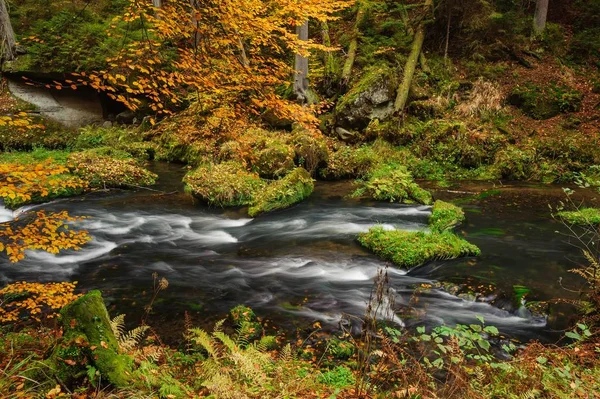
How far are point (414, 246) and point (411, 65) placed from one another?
1142 centimetres

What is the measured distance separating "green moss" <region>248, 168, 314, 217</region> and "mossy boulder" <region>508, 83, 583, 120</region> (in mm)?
10369

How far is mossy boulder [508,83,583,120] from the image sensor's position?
15570 mm

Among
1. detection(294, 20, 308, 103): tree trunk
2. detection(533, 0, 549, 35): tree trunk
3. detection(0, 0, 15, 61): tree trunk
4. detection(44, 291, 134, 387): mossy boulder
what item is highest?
detection(533, 0, 549, 35): tree trunk

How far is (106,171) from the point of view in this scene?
12539 mm

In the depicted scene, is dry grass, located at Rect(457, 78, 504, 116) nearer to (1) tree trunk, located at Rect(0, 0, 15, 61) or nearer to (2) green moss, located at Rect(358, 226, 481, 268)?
(2) green moss, located at Rect(358, 226, 481, 268)

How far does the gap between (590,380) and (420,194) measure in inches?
321

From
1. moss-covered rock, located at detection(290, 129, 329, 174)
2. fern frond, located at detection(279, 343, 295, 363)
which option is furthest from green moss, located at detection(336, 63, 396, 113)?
fern frond, located at detection(279, 343, 295, 363)

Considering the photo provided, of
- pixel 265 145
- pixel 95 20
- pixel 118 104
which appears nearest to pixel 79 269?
pixel 265 145

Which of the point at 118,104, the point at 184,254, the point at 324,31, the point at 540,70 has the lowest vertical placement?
the point at 184,254

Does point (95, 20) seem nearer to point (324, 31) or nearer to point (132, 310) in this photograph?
point (324, 31)

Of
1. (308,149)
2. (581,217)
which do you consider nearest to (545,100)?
(581,217)

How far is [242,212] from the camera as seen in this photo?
35.4 feet

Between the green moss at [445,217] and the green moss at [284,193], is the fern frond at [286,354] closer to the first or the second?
the green moss at [445,217]

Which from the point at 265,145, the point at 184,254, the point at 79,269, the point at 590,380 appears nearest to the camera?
the point at 590,380
